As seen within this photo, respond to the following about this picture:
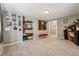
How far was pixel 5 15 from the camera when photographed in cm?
584

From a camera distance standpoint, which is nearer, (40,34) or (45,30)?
(40,34)

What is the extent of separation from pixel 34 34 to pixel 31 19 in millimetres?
→ 1103

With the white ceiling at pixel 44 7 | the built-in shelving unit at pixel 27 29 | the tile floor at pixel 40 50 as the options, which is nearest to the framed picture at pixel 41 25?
Result: the built-in shelving unit at pixel 27 29

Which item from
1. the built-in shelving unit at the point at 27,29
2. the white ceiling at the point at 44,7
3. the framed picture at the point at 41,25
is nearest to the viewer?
the white ceiling at the point at 44,7

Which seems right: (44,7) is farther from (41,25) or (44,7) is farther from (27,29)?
(41,25)

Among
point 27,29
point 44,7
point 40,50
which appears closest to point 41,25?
point 27,29

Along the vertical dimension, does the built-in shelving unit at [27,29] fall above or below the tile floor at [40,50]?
above

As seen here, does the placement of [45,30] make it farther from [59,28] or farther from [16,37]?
[16,37]

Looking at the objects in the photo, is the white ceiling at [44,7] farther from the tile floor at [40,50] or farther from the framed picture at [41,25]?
the framed picture at [41,25]

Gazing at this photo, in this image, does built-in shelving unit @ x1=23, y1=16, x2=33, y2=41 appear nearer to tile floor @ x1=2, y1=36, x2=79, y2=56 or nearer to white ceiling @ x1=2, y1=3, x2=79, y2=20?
white ceiling @ x1=2, y1=3, x2=79, y2=20

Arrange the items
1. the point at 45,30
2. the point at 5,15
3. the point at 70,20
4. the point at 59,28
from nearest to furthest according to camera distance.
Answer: the point at 5,15 < the point at 70,20 < the point at 59,28 < the point at 45,30

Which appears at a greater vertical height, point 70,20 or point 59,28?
point 70,20

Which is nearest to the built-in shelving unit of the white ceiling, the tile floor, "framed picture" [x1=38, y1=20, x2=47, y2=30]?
"framed picture" [x1=38, y1=20, x2=47, y2=30]

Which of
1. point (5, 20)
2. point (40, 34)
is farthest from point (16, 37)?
point (40, 34)
